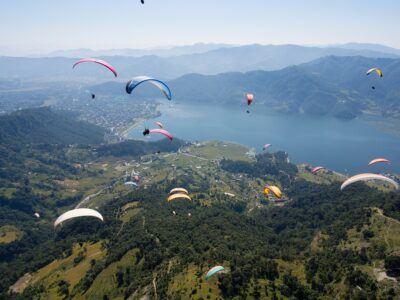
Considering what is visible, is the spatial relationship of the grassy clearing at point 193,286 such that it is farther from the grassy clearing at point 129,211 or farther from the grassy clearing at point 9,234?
the grassy clearing at point 9,234

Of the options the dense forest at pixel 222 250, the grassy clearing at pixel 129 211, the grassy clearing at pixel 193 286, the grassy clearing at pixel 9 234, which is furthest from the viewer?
the grassy clearing at pixel 9 234

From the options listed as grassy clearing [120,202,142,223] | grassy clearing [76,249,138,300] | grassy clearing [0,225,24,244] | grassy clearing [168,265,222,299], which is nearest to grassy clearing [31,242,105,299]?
grassy clearing [76,249,138,300]

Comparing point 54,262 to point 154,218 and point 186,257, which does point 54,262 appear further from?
point 186,257

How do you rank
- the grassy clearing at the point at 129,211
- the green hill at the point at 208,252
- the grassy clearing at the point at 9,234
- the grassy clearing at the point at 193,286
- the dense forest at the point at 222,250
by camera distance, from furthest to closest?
1. the grassy clearing at the point at 9,234
2. the grassy clearing at the point at 129,211
3. the green hill at the point at 208,252
4. the dense forest at the point at 222,250
5. the grassy clearing at the point at 193,286

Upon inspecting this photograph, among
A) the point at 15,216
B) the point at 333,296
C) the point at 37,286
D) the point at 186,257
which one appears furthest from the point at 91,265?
the point at 15,216

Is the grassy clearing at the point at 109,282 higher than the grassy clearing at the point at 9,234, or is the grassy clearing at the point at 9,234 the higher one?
the grassy clearing at the point at 109,282

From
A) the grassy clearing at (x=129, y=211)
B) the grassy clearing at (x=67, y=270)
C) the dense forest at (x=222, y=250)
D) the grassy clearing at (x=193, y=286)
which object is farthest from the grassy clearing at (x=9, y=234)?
the grassy clearing at (x=193, y=286)

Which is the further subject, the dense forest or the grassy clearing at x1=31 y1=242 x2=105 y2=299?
the grassy clearing at x1=31 y1=242 x2=105 y2=299

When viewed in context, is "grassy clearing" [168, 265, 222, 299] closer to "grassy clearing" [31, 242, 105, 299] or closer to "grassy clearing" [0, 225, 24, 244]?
"grassy clearing" [31, 242, 105, 299]

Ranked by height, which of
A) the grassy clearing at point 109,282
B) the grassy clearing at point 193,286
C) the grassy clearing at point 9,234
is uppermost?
the grassy clearing at point 193,286

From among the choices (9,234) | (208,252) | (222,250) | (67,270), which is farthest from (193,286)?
(9,234)

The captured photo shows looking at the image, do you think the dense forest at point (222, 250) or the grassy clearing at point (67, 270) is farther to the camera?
the grassy clearing at point (67, 270)
